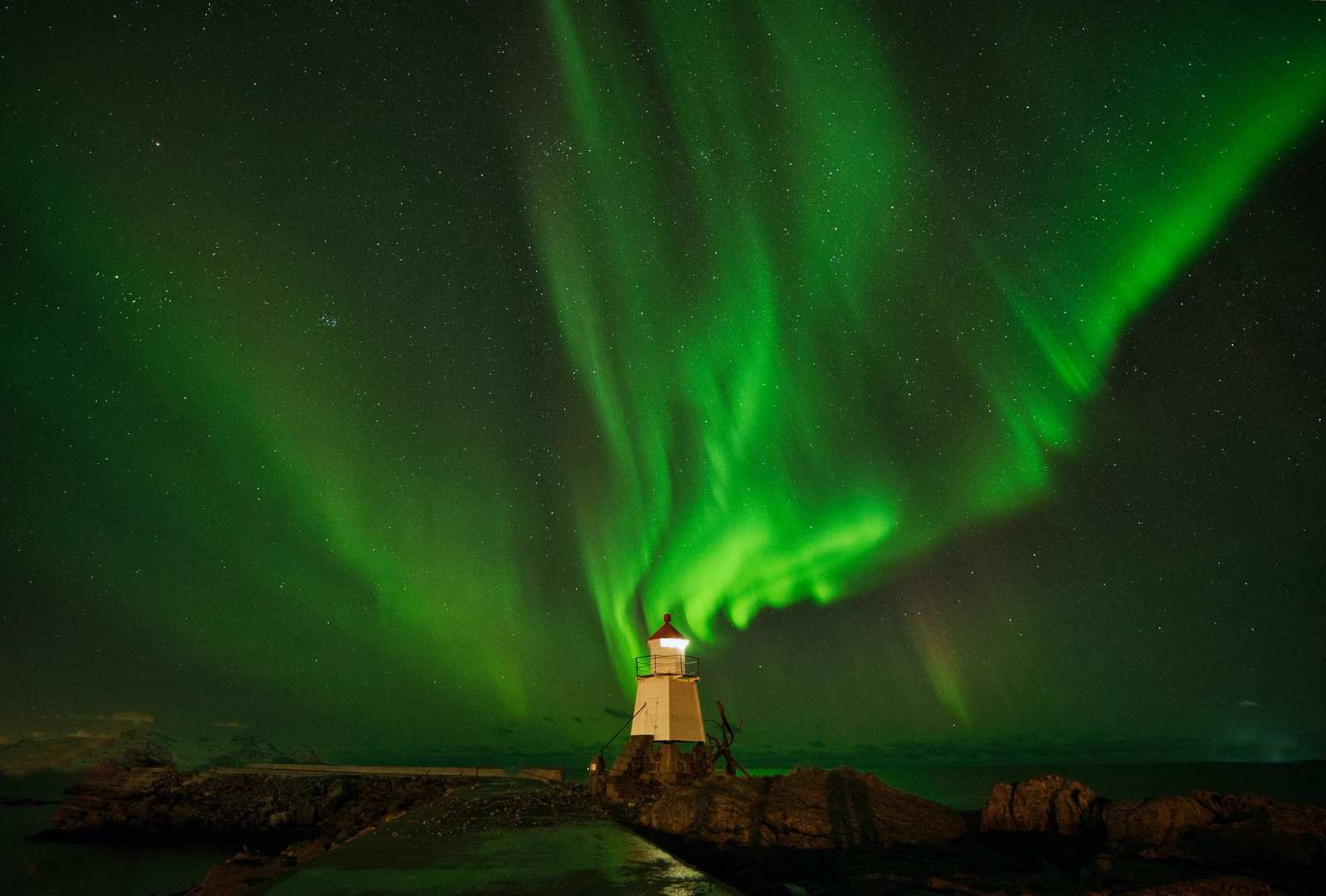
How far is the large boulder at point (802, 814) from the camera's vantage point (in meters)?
15.9

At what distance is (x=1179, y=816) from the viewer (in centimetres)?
1803

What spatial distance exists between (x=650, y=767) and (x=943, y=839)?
35.7ft

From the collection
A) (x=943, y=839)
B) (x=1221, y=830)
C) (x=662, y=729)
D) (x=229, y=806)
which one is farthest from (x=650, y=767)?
(x=229, y=806)

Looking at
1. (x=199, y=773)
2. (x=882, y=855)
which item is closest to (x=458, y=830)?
(x=882, y=855)

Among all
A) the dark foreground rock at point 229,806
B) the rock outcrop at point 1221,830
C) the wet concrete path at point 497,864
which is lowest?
the rock outcrop at point 1221,830

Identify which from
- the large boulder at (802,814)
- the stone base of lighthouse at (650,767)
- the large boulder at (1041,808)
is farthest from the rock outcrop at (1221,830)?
the stone base of lighthouse at (650,767)

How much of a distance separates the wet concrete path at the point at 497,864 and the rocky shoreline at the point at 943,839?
Answer: 7.93ft

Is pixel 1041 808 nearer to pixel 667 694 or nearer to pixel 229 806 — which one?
pixel 667 694

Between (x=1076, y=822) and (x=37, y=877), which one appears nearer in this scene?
(x=1076, y=822)

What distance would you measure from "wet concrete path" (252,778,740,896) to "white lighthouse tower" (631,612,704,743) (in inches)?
421

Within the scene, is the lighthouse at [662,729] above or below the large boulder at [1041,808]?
above

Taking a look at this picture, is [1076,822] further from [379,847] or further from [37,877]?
[37,877]

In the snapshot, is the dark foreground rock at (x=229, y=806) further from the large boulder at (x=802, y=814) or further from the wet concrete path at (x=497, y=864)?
the wet concrete path at (x=497, y=864)

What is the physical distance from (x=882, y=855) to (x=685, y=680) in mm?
12276
